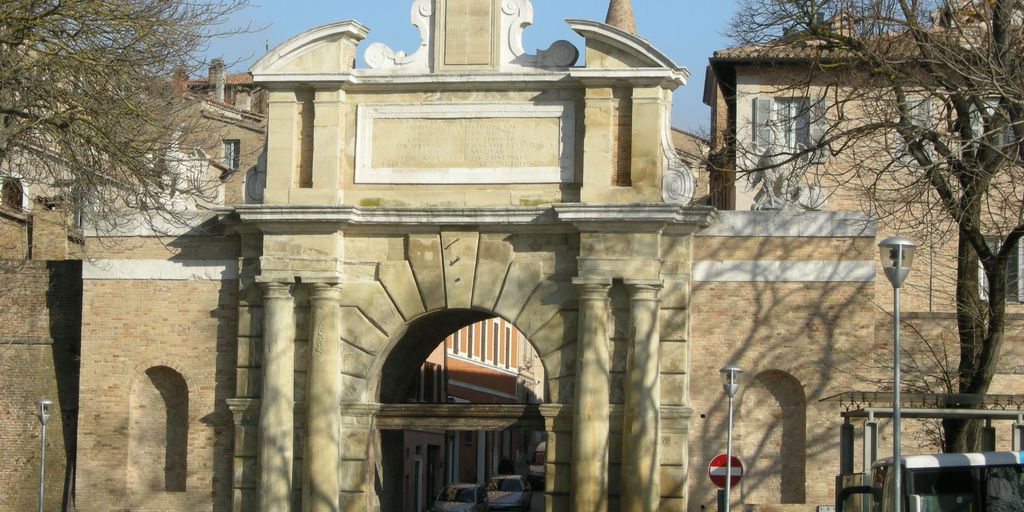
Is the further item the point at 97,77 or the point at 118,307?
the point at 118,307

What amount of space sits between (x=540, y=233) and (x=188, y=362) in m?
5.72

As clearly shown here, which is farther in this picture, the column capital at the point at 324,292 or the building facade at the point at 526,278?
the column capital at the point at 324,292

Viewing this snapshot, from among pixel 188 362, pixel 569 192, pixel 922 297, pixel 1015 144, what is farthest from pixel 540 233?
pixel 922 297

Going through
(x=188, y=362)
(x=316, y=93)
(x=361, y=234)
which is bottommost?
(x=188, y=362)

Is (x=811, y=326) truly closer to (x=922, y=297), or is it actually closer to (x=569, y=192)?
(x=569, y=192)

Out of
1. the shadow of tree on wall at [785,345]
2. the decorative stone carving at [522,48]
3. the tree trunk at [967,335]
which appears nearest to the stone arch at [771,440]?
the shadow of tree on wall at [785,345]

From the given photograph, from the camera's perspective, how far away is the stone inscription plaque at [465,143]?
26844 mm

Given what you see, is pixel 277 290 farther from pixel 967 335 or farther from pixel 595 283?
pixel 967 335

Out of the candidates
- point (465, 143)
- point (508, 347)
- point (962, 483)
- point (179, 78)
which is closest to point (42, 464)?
point (179, 78)

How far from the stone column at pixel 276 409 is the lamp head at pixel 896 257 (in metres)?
9.47

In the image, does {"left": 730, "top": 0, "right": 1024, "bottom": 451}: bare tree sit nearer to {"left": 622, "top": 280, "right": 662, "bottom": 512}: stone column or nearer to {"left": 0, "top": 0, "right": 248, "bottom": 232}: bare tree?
{"left": 622, "top": 280, "right": 662, "bottom": 512}: stone column

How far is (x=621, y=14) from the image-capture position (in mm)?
51156

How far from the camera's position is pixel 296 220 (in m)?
26.8

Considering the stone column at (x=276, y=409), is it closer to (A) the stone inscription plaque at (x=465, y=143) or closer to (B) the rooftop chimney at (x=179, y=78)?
(A) the stone inscription plaque at (x=465, y=143)
